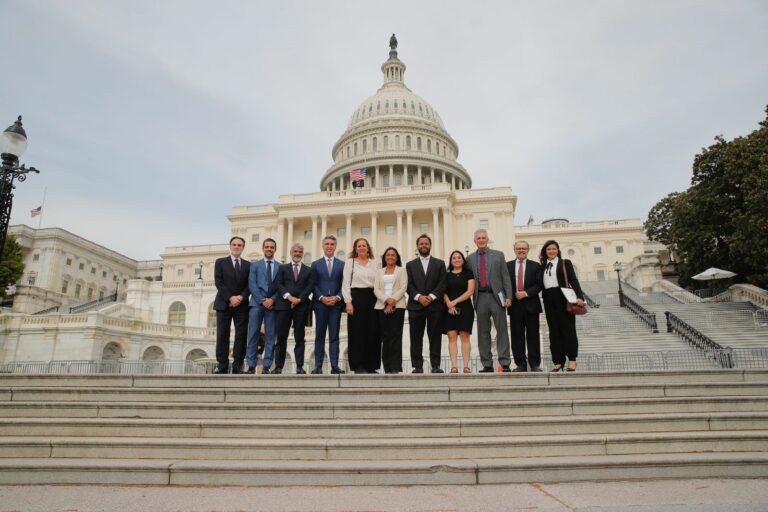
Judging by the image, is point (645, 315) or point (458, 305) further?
point (645, 315)

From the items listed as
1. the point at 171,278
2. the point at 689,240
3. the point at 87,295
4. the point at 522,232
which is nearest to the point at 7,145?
the point at 689,240

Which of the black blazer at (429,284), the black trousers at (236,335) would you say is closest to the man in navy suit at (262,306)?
the black trousers at (236,335)

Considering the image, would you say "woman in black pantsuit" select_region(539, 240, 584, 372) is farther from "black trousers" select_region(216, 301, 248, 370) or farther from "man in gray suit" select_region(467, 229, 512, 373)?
"black trousers" select_region(216, 301, 248, 370)

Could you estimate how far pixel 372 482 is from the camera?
16.4 ft

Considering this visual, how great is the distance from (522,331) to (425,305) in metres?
1.88

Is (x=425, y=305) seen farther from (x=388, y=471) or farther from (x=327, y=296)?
(x=388, y=471)

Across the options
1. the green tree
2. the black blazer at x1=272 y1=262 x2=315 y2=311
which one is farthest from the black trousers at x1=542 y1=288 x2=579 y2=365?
the green tree

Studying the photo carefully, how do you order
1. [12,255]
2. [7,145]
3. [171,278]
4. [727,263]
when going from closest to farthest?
1. [7,145]
2. [727,263]
3. [12,255]
4. [171,278]

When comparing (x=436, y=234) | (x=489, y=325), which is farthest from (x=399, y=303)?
(x=436, y=234)

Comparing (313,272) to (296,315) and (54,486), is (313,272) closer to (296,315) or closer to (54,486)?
(296,315)

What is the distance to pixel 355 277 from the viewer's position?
8.96 m

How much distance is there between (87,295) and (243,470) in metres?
85.3

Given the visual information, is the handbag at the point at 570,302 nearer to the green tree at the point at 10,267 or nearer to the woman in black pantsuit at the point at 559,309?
the woman in black pantsuit at the point at 559,309

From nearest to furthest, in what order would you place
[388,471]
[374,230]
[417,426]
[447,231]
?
[388,471], [417,426], [447,231], [374,230]
